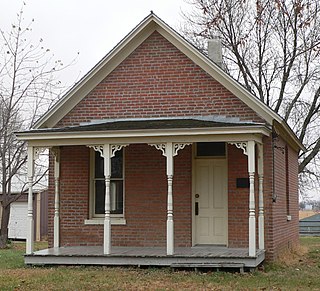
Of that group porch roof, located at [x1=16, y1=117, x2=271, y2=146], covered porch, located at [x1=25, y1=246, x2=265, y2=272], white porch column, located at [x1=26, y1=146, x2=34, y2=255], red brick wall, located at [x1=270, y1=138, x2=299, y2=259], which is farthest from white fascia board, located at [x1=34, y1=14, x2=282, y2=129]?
covered porch, located at [x1=25, y1=246, x2=265, y2=272]

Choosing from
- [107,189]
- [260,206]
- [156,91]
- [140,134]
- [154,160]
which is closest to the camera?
[140,134]

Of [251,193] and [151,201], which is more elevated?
[251,193]

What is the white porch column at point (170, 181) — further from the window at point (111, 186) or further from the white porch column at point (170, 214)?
the window at point (111, 186)

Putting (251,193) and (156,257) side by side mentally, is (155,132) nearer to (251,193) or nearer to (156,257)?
(251,193)

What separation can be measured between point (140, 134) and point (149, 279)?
3.40m

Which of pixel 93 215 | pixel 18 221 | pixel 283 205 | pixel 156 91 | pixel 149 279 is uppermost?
pixel 156 91

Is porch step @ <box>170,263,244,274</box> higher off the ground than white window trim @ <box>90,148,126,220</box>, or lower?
lower

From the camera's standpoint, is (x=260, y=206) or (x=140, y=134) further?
(x=260, y=206)

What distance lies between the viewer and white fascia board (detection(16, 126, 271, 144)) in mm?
14406

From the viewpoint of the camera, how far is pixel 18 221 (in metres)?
36.4

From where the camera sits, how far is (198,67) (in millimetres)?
16750

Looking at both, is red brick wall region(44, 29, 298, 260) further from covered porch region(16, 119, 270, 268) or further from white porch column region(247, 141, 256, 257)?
white porch column region(247, 141, 256, 257)

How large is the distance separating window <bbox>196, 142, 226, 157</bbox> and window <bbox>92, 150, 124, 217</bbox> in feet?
6.82

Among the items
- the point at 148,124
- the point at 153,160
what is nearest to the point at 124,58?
the point at 148,124
